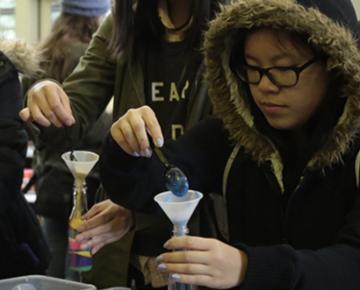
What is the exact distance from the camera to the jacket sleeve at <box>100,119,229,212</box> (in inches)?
51.5

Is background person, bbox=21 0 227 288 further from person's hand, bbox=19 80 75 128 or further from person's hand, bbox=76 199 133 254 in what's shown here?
person's hand, bbox=19 80 75 128

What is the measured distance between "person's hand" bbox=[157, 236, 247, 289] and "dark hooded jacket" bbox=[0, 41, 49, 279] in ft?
3.22

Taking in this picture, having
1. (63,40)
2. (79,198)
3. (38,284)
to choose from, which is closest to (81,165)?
(79,198)

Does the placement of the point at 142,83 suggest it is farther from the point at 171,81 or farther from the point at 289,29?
the point at 289,29

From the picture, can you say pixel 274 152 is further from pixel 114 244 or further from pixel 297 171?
pixel 114 244

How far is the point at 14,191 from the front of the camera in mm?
1921

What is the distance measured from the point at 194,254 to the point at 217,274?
5cm

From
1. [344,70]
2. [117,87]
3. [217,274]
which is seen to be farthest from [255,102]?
[217,274]

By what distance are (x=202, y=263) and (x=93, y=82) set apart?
74 cm

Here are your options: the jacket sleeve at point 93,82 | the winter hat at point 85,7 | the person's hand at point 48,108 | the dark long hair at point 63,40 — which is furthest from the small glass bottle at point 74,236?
the winter hat at point 85,7

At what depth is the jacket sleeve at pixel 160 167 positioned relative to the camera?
1.31 m

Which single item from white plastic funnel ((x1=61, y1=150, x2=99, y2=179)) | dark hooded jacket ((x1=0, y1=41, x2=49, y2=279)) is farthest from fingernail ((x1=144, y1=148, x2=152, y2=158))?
dark hooded jacket ((x1=0, y1=41, x2=49, y2=279))

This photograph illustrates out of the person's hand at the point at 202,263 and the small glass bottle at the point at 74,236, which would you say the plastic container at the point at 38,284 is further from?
the person's hand at the point at 202,263

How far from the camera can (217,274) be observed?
1015 mm
